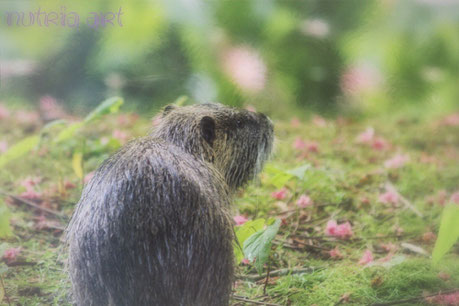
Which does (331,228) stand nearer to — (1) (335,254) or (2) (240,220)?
(1) (335,254)

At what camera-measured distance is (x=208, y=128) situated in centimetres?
209

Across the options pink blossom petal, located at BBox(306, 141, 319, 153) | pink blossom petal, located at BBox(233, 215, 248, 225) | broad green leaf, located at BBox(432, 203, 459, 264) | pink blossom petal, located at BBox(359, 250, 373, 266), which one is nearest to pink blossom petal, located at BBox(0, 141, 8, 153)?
pink blossom petal, located at BBox(233, 215, 248, 225)

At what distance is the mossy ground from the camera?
197 cm

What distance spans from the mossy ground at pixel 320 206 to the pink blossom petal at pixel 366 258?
4 cm

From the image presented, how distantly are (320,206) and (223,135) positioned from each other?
69 cm

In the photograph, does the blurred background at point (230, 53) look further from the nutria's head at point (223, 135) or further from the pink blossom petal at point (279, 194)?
the pink blossom petal at point (279, 194)

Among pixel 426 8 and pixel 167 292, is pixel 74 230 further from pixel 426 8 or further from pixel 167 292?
pixel 426 8

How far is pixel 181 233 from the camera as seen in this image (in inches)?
61.9

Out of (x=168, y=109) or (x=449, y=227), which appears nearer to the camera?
(x=449, y=227)

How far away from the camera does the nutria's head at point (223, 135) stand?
206 cm

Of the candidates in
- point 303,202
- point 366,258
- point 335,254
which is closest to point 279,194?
point 303,202

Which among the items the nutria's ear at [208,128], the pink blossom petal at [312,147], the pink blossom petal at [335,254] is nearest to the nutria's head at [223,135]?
the nutria's ear at [208,128]

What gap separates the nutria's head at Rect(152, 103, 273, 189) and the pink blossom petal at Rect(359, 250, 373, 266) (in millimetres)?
621

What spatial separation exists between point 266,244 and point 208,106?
79cm
